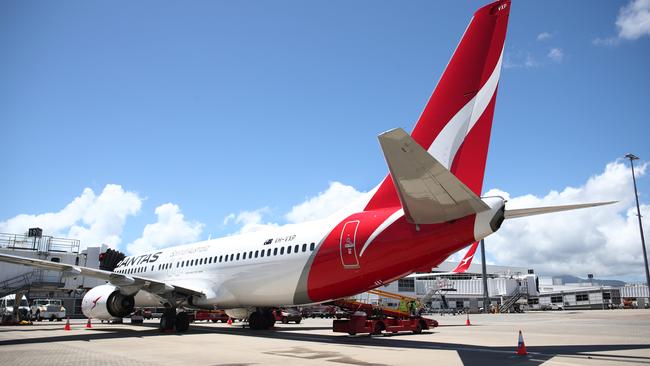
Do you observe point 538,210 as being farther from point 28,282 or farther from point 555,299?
point 555,299

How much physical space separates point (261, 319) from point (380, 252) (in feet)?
31.7

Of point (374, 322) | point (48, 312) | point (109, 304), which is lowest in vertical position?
point (48, 312)

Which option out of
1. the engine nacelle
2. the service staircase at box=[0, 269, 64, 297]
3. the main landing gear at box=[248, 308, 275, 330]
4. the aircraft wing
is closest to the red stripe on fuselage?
the main landing gear at box=[248, 308, 275, 330]

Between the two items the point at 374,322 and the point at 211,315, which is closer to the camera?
the point at 374,322

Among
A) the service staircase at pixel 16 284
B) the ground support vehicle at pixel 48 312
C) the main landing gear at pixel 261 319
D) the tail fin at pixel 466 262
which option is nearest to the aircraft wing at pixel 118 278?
the main landing gear at pixel 261 319

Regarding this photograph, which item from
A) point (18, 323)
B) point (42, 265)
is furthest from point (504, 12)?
point (18, 323)

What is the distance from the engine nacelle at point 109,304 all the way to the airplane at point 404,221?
41 mm

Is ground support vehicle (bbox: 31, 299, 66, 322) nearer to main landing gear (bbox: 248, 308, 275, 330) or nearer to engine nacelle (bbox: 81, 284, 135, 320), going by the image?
engine nacelle (bbox: 81, 284, 135, 320)

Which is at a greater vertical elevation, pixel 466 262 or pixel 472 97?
pixel 472 97

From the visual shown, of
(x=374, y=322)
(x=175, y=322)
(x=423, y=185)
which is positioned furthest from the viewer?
(x=175, y=322)

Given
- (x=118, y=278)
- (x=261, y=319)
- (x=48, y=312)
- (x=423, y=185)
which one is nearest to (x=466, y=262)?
(x=261, y=319)

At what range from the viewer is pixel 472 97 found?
12578 mm

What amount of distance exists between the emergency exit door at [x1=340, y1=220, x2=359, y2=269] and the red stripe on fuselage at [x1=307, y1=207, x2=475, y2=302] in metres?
0.12

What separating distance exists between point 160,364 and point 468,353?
22.8 ft
